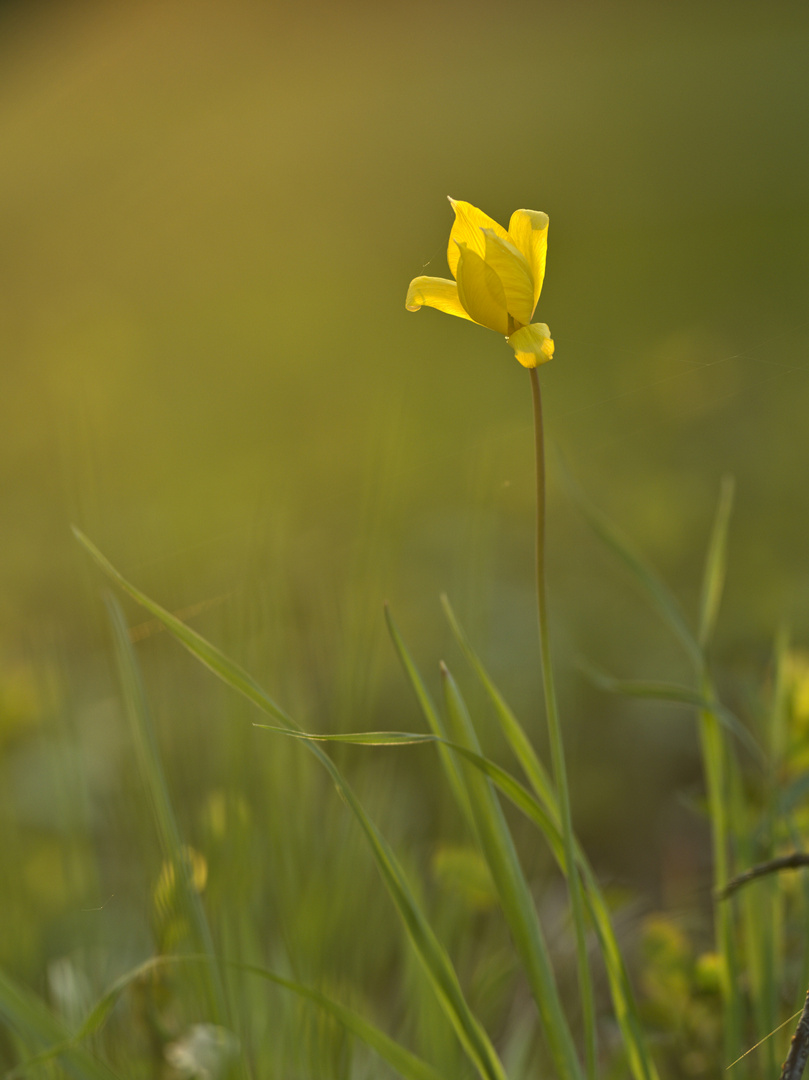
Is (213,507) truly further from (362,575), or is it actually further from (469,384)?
(362,575)

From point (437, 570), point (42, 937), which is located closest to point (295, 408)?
point (437, 570)

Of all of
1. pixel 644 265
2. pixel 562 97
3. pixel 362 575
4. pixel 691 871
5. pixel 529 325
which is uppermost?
pixel 562 97

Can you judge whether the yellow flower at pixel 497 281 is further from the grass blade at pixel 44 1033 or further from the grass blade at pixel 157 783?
the grass blade at pixel 44 1033

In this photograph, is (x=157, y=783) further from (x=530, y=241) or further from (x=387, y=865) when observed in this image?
(x=530, y=241)

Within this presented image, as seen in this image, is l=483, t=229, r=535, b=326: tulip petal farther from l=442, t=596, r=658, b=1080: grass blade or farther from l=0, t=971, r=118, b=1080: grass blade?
l=0, t=971, r=118, b=1080: grass blade

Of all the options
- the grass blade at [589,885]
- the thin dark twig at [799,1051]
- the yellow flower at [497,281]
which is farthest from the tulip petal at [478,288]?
the thin dark twig at [799,1051]

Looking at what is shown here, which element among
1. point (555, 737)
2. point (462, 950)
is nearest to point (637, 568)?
point (555, 737)

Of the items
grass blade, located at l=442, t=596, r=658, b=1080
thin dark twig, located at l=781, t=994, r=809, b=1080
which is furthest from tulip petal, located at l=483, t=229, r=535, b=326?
thin dark twig, located at l=781, t=994, r=809, b=1080
